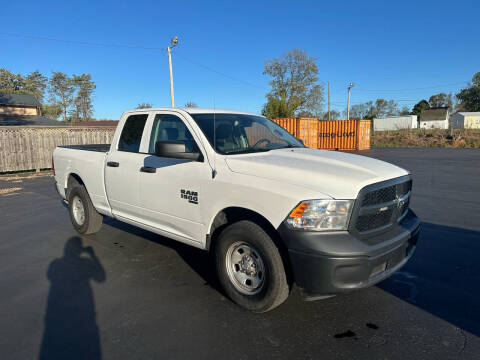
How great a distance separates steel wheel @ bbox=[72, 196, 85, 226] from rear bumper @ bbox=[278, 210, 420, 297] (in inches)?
162

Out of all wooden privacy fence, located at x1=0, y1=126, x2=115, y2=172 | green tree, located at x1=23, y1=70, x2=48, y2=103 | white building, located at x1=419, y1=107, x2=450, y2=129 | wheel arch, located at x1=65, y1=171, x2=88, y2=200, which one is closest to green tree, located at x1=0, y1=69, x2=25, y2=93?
green tree, located at x1=23, y1=70, x2=48, y2=103

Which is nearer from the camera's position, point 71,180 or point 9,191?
point 71,180

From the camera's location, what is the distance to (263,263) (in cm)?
300

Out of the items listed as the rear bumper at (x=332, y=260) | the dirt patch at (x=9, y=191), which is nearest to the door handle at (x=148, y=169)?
the rear bumper at (x=332, y=260)

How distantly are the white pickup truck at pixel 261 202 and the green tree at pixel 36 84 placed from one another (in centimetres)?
7926

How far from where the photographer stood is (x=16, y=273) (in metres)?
4.18

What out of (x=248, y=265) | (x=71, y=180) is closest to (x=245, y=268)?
(x=248, y=265)

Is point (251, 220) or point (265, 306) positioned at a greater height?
point (251, 220)

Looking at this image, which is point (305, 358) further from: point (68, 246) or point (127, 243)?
point (68, 246)

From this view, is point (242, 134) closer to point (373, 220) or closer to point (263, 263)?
point (263, 263)

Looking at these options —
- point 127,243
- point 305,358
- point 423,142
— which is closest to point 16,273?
point 127,243

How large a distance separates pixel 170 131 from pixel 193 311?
2107mm

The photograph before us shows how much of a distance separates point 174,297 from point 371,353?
1933 millimetres

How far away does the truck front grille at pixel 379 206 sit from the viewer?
2.79 meters
